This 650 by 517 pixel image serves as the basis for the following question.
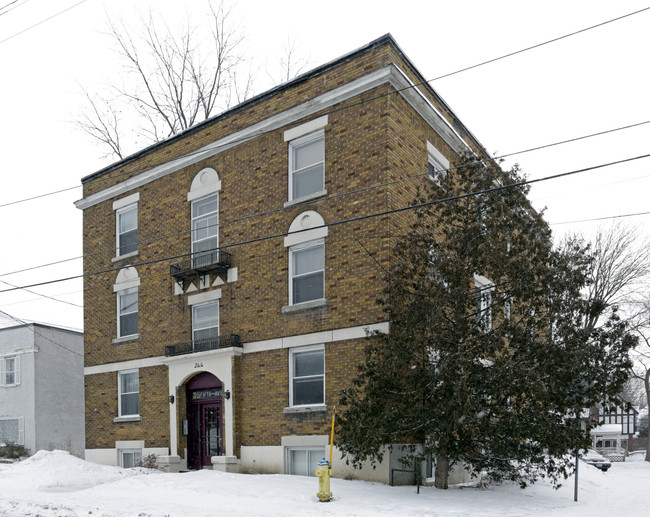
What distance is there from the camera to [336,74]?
1648cm

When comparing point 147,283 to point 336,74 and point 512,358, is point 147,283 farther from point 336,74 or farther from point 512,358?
point 512,358

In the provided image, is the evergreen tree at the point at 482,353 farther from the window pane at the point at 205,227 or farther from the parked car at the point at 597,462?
the parked car at the point at 597,462

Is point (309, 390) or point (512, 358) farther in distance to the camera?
point (309, 390)

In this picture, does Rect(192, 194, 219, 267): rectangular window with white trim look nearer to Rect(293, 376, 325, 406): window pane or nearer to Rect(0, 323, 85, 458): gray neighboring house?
Rect(293, 376, 325, 406): window pane

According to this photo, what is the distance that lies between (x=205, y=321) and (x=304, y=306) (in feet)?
12.8

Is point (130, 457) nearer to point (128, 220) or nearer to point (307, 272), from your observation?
point (128, 220)

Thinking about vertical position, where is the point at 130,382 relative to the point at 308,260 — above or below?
below

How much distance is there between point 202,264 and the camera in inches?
731

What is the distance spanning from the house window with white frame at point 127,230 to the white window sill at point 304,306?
6.93m

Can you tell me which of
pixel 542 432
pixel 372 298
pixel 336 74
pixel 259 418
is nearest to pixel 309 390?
pixel 259 418

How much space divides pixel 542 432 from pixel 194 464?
10.5 metres

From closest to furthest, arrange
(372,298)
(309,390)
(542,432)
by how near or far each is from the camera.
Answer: (542,432), (372,298), (309,390)

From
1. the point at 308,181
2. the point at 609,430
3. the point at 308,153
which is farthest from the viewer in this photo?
the point at 609,430

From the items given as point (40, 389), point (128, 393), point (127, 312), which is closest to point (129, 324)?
point (127, 312)
